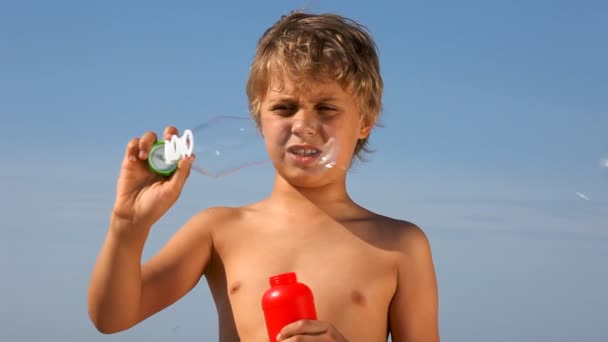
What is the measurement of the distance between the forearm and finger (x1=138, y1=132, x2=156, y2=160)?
0.85 ft

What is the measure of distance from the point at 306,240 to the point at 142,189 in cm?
82

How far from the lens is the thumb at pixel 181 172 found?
299 cm

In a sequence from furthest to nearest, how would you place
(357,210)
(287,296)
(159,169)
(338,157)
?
(357,210), (338,157), (159,169), (287,296)

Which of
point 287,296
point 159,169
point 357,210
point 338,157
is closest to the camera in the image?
point 287,296

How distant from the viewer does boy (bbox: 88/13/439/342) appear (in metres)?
3.37

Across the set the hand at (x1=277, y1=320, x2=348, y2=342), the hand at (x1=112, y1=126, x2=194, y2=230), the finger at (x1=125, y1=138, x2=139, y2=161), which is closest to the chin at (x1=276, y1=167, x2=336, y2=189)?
the hand at (x1=112, y1=126, x2=194, y2=230)

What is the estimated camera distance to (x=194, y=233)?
3.59 m

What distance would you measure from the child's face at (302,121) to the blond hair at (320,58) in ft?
0.17

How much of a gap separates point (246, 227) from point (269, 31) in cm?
93

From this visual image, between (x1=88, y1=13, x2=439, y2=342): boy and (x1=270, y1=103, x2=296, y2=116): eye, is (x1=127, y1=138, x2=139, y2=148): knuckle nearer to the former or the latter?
(x1=88, y1=13, x2=439, y2=342): boy

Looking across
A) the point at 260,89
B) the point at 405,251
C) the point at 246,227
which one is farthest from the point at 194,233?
the point at 405,251

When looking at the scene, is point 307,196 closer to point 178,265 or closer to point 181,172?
point 178,265

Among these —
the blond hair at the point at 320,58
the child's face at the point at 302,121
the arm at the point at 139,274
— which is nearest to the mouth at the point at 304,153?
the child's face at the point at 302,121

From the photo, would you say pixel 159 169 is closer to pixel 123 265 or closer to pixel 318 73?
pixel 123 265
